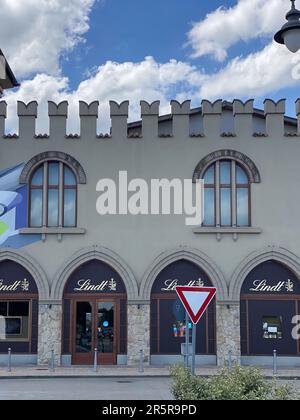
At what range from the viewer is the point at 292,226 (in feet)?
80.4

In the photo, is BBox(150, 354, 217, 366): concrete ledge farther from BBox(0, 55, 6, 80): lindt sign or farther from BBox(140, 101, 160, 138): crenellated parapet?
BBox(0, 55, 6, 80): lindt sign

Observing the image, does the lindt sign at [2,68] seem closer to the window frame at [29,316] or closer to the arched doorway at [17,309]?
the arched doorway at [17,309]

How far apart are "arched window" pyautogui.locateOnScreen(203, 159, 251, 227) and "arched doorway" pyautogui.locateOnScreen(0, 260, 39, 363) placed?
731 cm

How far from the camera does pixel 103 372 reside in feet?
72.3

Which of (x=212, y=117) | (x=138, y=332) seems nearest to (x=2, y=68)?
(x=212, y=117)

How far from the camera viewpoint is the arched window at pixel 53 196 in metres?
24.6

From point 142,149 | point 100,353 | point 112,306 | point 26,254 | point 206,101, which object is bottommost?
point 100,353

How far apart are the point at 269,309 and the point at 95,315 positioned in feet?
22.0

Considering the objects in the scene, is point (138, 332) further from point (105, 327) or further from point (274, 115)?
point (274, 115)

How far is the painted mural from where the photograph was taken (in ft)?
80.1

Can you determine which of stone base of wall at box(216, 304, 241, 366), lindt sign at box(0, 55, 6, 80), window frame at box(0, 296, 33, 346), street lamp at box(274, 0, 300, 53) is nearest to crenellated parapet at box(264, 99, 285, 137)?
stone base of wall at box(216, 304, 241, 366)
